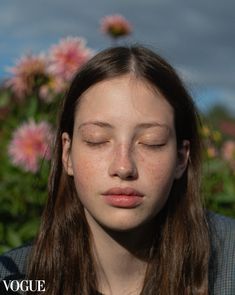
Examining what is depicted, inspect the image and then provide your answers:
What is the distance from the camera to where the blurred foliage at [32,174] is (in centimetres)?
284

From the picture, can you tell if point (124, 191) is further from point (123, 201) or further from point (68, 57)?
point (68, 57)

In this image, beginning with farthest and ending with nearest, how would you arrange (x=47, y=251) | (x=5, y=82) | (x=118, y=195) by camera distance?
(x=5, y=82)
(x=47, y=251)
(x=118, y=195)

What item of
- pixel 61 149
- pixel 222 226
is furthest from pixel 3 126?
pixel 222 226

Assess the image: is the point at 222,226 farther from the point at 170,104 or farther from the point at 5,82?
the point at 5,82

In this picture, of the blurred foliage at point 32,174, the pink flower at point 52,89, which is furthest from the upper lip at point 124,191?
the pink flower at point 52,89

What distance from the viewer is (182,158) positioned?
7.14 ft

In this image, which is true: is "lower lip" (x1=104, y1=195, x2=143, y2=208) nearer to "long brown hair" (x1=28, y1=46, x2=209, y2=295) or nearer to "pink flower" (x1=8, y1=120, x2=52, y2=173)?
"long brown hair" (x1=28, y1=46, x2=209, y2=295)

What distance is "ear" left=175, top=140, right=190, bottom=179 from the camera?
216 centimetres

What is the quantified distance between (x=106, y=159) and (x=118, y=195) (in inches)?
3.8

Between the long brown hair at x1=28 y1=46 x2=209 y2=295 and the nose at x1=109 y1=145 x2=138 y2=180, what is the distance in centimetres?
23

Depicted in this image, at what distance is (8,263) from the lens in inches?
85.9

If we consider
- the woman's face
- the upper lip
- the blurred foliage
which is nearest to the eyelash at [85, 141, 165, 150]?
the woman's face

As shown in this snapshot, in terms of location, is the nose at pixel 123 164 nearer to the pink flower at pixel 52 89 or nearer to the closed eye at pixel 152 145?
the closed eye at pixel 152 145

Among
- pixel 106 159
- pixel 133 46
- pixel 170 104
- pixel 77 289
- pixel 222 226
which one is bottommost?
pixel 77 289
